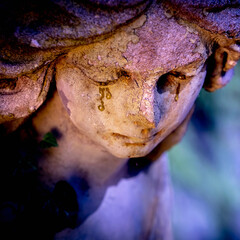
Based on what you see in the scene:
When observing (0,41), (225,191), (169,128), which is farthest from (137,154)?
(225,191)

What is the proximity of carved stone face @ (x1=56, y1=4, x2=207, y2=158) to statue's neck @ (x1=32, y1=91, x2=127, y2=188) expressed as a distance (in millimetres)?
134

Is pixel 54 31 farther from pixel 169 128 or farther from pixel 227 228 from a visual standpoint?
pixel 227 228

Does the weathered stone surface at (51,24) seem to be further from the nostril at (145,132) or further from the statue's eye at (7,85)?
the nostril at (145,132)

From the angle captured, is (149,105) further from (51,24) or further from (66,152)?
(66,152)

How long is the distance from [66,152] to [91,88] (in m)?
0.34

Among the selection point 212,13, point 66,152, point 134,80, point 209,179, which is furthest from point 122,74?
point 209,179

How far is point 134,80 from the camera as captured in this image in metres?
0.69

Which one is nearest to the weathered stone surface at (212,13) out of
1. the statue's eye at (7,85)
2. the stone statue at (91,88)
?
the stone statue at (91,88)

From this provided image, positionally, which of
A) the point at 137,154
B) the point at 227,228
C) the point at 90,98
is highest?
the point at 90,98

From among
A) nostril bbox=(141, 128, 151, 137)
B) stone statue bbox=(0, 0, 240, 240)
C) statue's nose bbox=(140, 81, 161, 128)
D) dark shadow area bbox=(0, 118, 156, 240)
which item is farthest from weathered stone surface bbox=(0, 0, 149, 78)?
dark shadow area bbox=(0, 118, 156, 240)

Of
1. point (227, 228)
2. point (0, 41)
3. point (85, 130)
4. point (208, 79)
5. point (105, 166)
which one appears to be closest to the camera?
point (0, 41)

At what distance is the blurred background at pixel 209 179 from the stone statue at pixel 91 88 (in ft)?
4.92

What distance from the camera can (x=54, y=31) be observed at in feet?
1.98

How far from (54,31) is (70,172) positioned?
0.55 m
